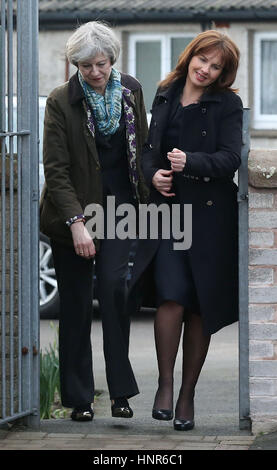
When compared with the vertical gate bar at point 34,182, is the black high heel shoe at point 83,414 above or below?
below

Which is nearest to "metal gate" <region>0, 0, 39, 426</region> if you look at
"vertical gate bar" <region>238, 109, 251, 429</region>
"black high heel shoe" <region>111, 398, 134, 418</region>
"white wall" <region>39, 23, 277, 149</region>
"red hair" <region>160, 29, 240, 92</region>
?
"black high heel shoe" <region>111, 398, 134, 418</region>

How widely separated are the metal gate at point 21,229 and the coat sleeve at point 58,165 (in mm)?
93

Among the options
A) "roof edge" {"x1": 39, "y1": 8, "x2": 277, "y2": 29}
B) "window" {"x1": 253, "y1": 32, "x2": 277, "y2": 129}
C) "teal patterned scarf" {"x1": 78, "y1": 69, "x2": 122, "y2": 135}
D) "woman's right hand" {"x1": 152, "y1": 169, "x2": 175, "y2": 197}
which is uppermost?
Result: "roof edge" {"x1": 39, "y1": 8, "x2": 277, "y2": 29}

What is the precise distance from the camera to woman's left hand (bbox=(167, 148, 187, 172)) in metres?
6.84

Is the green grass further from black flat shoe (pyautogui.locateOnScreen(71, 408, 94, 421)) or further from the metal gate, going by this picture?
the metal gate

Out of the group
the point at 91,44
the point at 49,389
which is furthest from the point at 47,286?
the point at 91,44

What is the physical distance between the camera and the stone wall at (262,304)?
274 inches

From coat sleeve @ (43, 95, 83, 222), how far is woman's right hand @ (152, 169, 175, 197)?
38 cm

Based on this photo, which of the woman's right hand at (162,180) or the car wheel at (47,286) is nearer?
the woman's right hand at (162,180)

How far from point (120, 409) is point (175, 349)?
40cm

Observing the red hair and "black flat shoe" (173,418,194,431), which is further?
"black flat shoe" (173,418,194,431)

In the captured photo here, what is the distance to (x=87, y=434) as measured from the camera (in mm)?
7023

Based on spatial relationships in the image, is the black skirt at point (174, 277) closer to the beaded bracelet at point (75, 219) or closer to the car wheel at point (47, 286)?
the beaded bracelet at point (75, 219)

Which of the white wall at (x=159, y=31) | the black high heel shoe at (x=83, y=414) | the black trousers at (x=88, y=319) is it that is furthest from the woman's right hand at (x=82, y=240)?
the white wall at (x=159, y=31)
